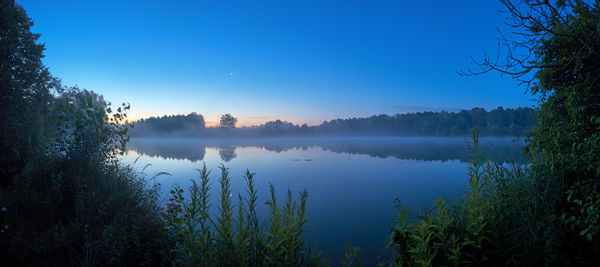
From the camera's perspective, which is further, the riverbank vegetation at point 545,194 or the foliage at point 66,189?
the foliage at point 66,189

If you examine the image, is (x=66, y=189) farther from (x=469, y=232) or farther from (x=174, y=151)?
(x=174, y=151)

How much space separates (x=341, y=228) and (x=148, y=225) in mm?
6050

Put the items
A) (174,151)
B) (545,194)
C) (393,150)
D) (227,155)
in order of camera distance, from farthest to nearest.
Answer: (393,150)
(174,151)
(227,155)
(545,194)

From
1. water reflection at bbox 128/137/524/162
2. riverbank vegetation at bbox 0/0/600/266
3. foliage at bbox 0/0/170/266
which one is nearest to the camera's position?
riverbank vegetation at bbox 0/0/600/266

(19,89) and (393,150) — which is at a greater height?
(19,89)

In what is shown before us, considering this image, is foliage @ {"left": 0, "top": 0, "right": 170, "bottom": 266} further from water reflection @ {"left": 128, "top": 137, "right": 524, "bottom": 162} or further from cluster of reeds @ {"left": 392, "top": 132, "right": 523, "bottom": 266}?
water reflection @ {"left": 128, "top": 137, "right": 524, "bottom": 162}

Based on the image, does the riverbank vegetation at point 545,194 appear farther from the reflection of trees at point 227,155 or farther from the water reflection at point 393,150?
the reflection of trees at point 227,155

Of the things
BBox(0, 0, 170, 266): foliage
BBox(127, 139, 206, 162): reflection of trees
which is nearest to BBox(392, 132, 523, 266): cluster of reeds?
BBox(0, 0, 170, 266): foliage

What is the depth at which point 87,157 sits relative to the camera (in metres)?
5.87

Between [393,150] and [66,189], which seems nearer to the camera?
[66,189]

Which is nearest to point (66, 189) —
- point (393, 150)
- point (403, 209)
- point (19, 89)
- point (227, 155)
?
point (19, 89)

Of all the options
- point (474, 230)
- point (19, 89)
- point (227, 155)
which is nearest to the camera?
point (474, 230)

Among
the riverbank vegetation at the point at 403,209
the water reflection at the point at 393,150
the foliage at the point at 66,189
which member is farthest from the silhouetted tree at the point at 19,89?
the water reflection at the point at 393,150

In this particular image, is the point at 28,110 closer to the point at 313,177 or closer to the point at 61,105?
the point at 61,105
